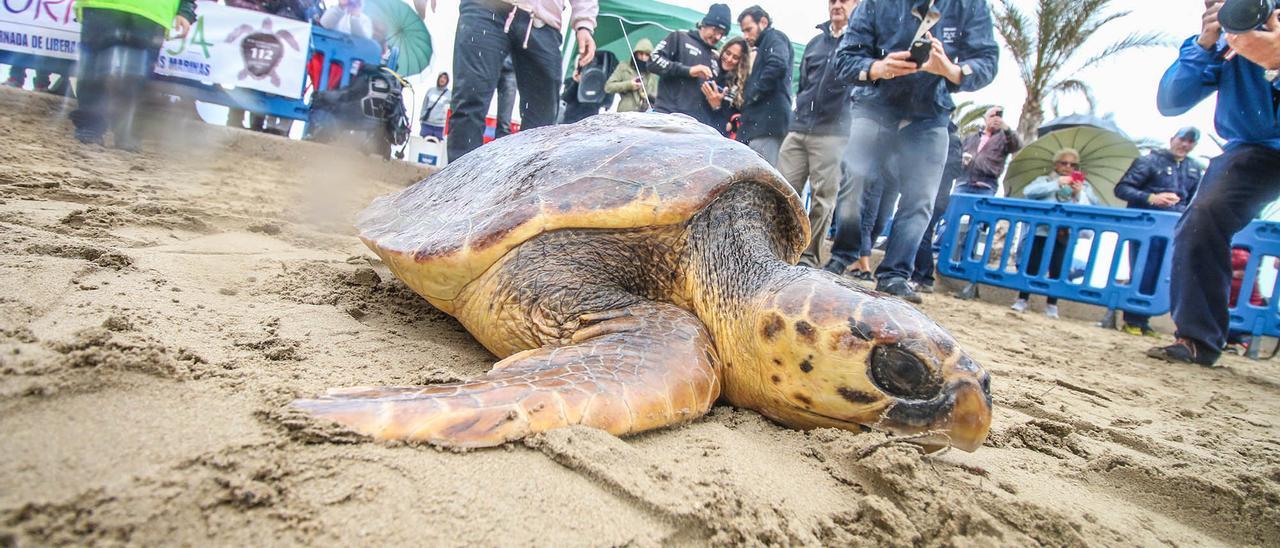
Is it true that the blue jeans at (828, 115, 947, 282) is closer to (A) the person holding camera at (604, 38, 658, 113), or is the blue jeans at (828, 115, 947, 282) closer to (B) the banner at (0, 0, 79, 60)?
(A) the person holding camera at (604, 38, 658, 113)

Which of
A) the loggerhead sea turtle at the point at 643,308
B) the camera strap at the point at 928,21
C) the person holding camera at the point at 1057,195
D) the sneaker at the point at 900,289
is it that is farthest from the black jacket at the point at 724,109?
the loggerhead sea turtle at the point at 643,308

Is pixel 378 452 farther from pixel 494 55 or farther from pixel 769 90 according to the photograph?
pixel 769 90

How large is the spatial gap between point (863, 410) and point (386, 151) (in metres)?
6.12

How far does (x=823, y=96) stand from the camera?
3.85m

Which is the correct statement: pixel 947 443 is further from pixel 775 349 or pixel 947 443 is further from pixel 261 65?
pixel 261 65

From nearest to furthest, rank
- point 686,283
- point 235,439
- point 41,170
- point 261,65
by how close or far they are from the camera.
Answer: point 235,439 → point 686,283 → point 41,170 → point 261,65

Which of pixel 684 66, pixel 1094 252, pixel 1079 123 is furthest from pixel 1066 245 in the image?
pixel 684 66

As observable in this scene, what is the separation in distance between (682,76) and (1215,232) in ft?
10.9

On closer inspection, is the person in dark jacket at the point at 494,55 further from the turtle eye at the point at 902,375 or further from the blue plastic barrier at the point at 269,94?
the blue plastic barrier at the point at 269,94

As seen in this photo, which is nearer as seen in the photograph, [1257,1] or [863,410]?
[863,410]

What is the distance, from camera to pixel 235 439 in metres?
0.74

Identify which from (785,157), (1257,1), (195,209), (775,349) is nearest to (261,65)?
(195,209)

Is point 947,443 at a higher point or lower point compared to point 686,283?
lower

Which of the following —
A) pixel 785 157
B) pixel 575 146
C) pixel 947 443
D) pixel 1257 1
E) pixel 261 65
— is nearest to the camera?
pixel 947 443
